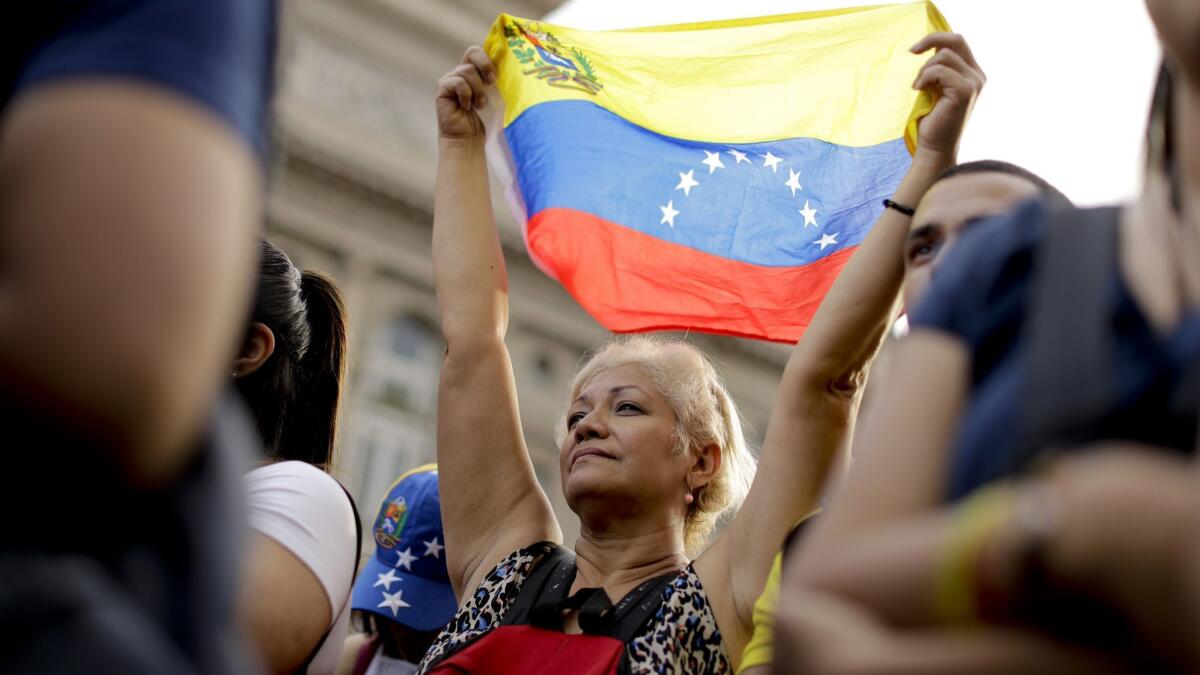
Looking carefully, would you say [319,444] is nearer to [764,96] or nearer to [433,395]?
[764,96]

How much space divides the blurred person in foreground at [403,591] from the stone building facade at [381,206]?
1565cm

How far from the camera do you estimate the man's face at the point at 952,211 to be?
2582mm

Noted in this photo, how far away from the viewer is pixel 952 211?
8.56 feet

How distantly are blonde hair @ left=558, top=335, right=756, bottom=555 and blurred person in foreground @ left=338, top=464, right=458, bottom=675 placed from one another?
0.70 m

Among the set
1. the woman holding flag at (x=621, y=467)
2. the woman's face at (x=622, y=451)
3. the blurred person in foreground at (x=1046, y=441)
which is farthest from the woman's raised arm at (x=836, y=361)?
the blurred person in foreground at (x=1046, y=441)

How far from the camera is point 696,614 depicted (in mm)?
3479

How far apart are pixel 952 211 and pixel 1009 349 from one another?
0.96 m

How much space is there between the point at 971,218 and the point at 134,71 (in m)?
1.59

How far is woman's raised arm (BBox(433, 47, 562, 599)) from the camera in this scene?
405 cm

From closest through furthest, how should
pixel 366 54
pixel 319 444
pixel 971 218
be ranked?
pixel 971 218 < pixel 319 444 < pixel 366 54

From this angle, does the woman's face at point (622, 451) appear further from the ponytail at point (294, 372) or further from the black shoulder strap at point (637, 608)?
the ponytail at point (294, 372)

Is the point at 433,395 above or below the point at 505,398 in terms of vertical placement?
below

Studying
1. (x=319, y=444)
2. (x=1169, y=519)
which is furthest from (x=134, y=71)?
(x=319, y=444)

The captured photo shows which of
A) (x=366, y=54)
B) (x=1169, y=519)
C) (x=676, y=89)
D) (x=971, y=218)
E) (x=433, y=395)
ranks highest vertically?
(x=1169, y=519)
